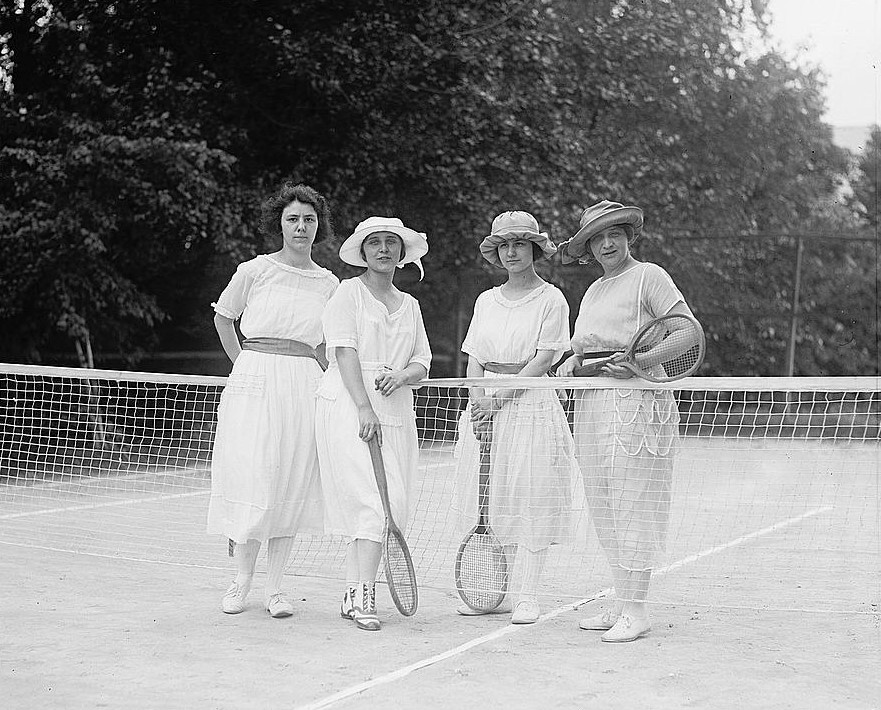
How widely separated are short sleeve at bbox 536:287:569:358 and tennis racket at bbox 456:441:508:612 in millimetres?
561

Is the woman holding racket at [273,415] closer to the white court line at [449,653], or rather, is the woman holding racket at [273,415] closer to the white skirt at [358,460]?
the white skirt at [358,460]

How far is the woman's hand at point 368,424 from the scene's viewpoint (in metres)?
5.63

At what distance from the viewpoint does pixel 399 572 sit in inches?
224

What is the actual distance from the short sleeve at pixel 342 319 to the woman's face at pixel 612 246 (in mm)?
1144

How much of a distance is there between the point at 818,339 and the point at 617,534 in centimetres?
1622

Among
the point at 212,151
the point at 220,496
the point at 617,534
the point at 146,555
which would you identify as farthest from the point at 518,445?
the point at 212,151

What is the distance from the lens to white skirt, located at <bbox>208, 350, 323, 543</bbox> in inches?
231

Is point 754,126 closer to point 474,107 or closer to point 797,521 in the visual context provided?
point 474,107

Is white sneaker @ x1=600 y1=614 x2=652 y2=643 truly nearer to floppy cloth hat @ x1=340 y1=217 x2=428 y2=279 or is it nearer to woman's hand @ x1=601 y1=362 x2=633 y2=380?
woman's hand @ x1=601 y1=362 x2=633 y2=380

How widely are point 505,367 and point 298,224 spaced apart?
1223 millimetres

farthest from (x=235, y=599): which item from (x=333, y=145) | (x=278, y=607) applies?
(x=333, y=145)

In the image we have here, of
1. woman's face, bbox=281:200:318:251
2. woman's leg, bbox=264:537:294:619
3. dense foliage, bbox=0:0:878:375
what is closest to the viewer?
woman's leg, bbox=264:537:294:619

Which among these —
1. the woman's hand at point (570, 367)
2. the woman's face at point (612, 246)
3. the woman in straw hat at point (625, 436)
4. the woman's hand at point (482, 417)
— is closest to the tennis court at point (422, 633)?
the woman in straw hat at point (625, 436)

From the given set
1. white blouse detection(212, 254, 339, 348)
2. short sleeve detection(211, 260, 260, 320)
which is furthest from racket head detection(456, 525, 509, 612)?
short sleeve detection(211, 260, 260, 320)
